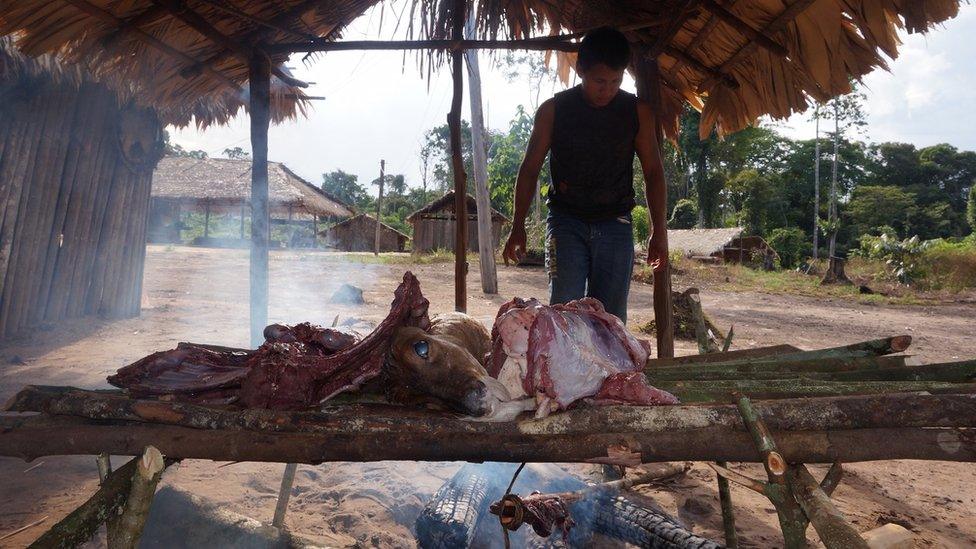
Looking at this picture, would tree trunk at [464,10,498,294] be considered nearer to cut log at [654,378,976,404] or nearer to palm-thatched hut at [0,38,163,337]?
palm-thatched hut at [0,38,163,337]

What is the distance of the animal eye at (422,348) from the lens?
1739mm

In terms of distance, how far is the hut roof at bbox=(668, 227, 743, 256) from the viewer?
1040 inches

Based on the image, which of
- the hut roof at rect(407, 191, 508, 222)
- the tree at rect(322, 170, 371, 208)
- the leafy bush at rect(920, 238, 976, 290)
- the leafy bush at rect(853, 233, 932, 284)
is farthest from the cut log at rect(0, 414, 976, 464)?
the tree at rect(322, 170, 371, 208)

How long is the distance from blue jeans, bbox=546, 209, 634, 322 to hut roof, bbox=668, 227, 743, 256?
2327 centimetres

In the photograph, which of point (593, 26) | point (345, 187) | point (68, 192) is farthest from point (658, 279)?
point (345, 187)

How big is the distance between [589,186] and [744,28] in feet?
4.69

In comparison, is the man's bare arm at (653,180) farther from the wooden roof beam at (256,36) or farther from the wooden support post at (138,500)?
the wooden support post at (138,500)

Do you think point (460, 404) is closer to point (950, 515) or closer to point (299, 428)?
point (299, 428)

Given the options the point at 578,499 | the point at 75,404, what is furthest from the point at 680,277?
the point at 75,404

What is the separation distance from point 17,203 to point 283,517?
5494 millimetres

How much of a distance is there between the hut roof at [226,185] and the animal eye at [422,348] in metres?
21.5

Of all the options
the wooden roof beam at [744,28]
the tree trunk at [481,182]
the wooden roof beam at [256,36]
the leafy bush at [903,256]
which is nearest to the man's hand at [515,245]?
the wooden roof beam at [744,28]

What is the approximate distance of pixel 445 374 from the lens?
171 cm

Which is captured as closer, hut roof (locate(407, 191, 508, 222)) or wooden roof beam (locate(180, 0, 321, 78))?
wooden roof beam (locate(180, 0, 321, 78))
